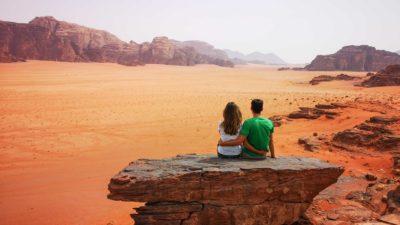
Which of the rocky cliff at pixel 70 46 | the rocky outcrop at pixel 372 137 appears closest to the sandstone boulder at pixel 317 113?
the rocky outcrop at pixel 372 137

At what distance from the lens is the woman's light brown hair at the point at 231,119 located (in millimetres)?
5723

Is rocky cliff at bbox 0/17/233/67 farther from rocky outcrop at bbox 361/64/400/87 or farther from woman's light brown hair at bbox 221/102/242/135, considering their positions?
woman's light brown hair at bbox 221/102/242/135

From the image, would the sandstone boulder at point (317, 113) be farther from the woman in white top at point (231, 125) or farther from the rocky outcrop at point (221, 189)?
the woman in white top at point (231, 125)

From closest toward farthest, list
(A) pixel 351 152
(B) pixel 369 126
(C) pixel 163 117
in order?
1. (A) pixel 351 152
2. (B) pixel 369 126
3. (C) pixel 163 117

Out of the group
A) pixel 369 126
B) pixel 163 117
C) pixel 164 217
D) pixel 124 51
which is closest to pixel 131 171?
pixel 164 217

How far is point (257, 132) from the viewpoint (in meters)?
5.79

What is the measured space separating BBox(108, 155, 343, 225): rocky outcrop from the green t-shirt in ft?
1.02

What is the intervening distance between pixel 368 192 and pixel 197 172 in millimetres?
4427

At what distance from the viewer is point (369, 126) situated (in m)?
12.3

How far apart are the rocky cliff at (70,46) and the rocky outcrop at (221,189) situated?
217 feet

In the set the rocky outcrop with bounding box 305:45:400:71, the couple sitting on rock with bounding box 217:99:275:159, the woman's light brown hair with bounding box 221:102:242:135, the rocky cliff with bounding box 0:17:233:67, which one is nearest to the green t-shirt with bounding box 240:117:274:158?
the couple sitting on rock with bounding box 217:99:275:159

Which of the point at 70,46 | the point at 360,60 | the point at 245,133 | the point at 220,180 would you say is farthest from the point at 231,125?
the point at 360,60

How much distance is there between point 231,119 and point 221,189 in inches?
46.7

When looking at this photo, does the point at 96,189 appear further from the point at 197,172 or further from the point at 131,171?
the point at 197,172
